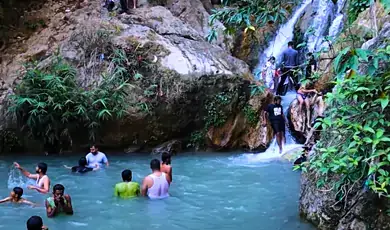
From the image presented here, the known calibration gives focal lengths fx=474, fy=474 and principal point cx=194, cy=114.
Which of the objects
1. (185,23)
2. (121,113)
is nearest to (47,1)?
(185,23)

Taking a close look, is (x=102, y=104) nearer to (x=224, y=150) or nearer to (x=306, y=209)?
(x=224, y=150)

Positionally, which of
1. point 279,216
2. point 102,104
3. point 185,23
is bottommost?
point 279,216

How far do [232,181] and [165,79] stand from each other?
4401 mm

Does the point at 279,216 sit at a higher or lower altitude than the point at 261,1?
lower

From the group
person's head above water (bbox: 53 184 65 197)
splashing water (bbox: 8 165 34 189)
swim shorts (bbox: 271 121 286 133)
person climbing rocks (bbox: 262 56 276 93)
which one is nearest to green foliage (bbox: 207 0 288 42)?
person's head above water (bbox: 53 184 65 197)

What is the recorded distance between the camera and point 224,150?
44.7ft

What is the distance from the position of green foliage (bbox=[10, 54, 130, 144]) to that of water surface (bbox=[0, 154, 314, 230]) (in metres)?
0.88

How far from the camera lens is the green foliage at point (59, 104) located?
12234mm

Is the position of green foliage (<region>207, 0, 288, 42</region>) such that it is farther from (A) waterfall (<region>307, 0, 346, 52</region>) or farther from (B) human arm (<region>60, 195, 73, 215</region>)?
(A) waterfall (<region>307, 0, 346, 52</region>)

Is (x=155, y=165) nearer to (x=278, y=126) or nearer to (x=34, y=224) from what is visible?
(x=34, y=224)

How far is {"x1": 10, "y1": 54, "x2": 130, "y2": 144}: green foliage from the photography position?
12.2 meters

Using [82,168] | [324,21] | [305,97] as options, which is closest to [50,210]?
[82,168]

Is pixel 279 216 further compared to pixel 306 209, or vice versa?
pixel 279 216

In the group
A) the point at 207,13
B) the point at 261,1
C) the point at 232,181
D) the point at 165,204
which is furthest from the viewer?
the point at 207,13
